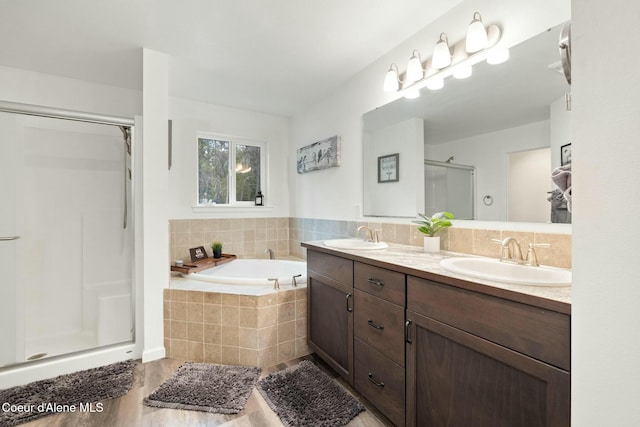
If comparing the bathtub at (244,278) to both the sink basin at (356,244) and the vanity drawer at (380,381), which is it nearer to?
the sink basin at (356,244)

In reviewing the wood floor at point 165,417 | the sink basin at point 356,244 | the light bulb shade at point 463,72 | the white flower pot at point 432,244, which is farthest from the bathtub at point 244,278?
the light bulb shade at point 463,72

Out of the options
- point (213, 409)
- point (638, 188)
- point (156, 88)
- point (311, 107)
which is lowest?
point (213, 409)

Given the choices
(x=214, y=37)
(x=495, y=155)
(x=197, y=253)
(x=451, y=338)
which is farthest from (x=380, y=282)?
(x=197, y=253)

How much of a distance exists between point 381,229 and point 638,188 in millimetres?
1903

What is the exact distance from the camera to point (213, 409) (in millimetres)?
1653

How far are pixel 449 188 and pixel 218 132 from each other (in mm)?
2593

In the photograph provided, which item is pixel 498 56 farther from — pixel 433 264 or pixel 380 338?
pixel 380 338

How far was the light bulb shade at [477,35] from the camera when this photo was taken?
157 centimetres

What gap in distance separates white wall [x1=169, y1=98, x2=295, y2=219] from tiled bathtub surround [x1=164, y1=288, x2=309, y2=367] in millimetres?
1256

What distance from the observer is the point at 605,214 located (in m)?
0.55

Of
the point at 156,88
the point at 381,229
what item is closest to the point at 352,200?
the point at 381,229

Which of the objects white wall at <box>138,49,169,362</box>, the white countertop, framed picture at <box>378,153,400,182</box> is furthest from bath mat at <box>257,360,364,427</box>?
framed picture at <box>378,153,400,182</box>

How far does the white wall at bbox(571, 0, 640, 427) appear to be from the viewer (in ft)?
1.67

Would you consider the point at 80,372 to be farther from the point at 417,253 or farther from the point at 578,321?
the point at 578,321
